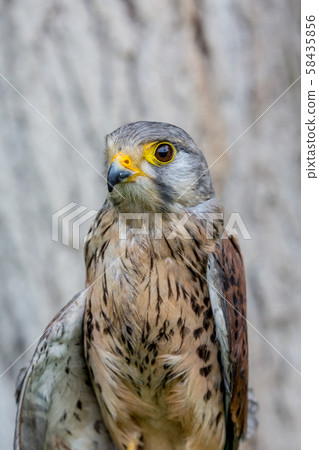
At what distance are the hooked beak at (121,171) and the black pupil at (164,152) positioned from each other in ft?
0.35

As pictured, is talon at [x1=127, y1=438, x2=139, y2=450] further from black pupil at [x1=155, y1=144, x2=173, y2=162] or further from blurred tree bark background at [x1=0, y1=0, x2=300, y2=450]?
black pupil at [x1=155, y1=144, x2=173, y2=162]

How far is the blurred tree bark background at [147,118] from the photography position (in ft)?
12.1

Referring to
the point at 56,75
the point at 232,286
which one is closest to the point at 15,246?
the point at 56,75

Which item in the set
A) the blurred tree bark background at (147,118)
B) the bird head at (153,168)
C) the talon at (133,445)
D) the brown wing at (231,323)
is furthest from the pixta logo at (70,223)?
the talon at (133,445)

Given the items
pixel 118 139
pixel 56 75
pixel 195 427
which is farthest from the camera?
pixel 56 75

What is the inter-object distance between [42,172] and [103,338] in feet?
4.19

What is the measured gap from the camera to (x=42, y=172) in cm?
375

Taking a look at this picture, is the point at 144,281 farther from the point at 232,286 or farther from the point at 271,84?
the point at 271,84

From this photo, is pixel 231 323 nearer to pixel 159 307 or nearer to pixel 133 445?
pixel 159 307

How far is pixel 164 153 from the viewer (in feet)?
9.04

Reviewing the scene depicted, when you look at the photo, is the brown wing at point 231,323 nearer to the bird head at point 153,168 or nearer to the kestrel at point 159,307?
the kestrel at point 159,307

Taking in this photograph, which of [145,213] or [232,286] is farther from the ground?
[145,213]

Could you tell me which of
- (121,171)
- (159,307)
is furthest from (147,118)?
(159,307)

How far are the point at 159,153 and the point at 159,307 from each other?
0.67 metres
